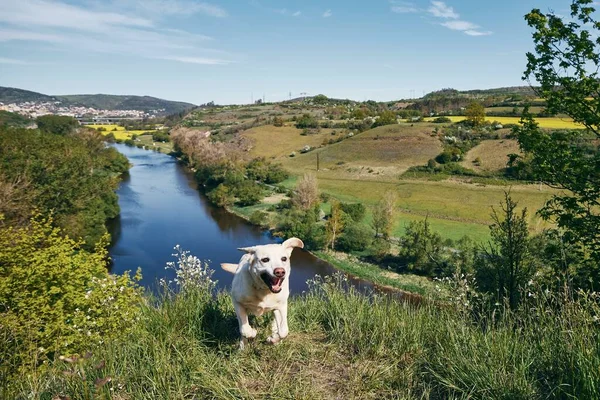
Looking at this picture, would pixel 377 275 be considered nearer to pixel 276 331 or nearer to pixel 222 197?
pixel 276 331

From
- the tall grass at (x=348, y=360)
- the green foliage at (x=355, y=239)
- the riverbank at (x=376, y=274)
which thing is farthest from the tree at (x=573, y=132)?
the green foliage at (x=355, y=239)

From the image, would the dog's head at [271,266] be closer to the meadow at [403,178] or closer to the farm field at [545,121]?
the meadow at [403,178]

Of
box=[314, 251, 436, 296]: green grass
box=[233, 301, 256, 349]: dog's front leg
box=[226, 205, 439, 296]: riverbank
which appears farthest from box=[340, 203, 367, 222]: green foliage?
box=[233, 301, 256, 349]: dog's front leg

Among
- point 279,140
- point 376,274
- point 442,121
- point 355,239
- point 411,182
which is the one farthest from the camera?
point 279,140

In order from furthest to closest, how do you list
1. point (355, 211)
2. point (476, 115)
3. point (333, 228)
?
point (476, 115) → point (355, 211) → point (333, 228)

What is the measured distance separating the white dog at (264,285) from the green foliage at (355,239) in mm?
31545

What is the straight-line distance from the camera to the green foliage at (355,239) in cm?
3591

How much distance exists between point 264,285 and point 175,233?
38.0 meters

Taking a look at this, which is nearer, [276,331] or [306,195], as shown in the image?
[276,331]

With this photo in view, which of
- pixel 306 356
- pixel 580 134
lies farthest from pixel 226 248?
pixel 306 356

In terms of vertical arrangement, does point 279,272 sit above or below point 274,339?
above

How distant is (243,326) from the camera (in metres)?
4.66

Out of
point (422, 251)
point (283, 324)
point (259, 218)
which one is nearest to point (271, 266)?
point (283, 324)

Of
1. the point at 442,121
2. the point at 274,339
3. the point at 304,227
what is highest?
the point at 442,121
